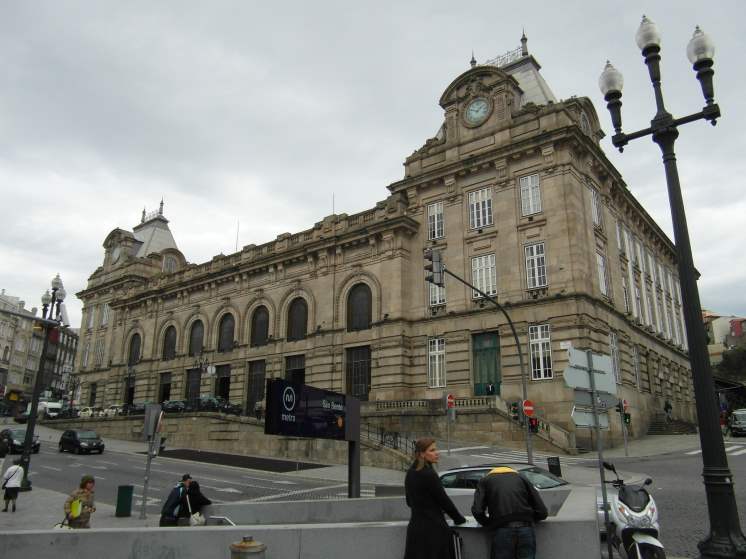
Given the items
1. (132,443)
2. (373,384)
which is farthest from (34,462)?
(373,384)

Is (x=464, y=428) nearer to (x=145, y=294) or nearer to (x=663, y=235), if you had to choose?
(x=663, y=235)

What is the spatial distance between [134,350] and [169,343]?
6.40 metres

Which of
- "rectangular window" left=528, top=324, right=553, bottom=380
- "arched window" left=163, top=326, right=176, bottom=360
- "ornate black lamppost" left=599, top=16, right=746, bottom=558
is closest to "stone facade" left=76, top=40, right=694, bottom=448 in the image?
"rectangular window" left=528, top=324, right=553, bottom=380

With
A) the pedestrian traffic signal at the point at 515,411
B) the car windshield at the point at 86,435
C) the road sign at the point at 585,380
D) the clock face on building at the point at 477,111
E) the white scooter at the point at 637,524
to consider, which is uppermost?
the clock face on building at the point at 477,111

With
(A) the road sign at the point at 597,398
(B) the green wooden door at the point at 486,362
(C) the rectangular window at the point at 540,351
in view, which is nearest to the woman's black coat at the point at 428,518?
(A) the road sign at the point at 597,398

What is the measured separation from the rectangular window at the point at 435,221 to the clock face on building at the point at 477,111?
5871mm

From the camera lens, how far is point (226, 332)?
166 feet

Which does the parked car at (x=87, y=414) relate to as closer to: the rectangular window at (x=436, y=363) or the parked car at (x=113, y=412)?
the parked car at (x=113, y=412)

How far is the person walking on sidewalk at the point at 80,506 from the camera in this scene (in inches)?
451

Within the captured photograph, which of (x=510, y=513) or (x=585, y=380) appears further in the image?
(x=585, y=380)

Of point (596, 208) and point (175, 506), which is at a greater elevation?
point (596, 208)

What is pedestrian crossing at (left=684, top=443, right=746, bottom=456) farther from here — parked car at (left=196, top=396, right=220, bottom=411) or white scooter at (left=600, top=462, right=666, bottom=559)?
parked car at (left=196, top=396, right=220, bottom=411)

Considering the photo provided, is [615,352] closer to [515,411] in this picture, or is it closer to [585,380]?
[515,411]

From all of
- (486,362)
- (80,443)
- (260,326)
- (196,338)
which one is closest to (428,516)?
(486,362)
